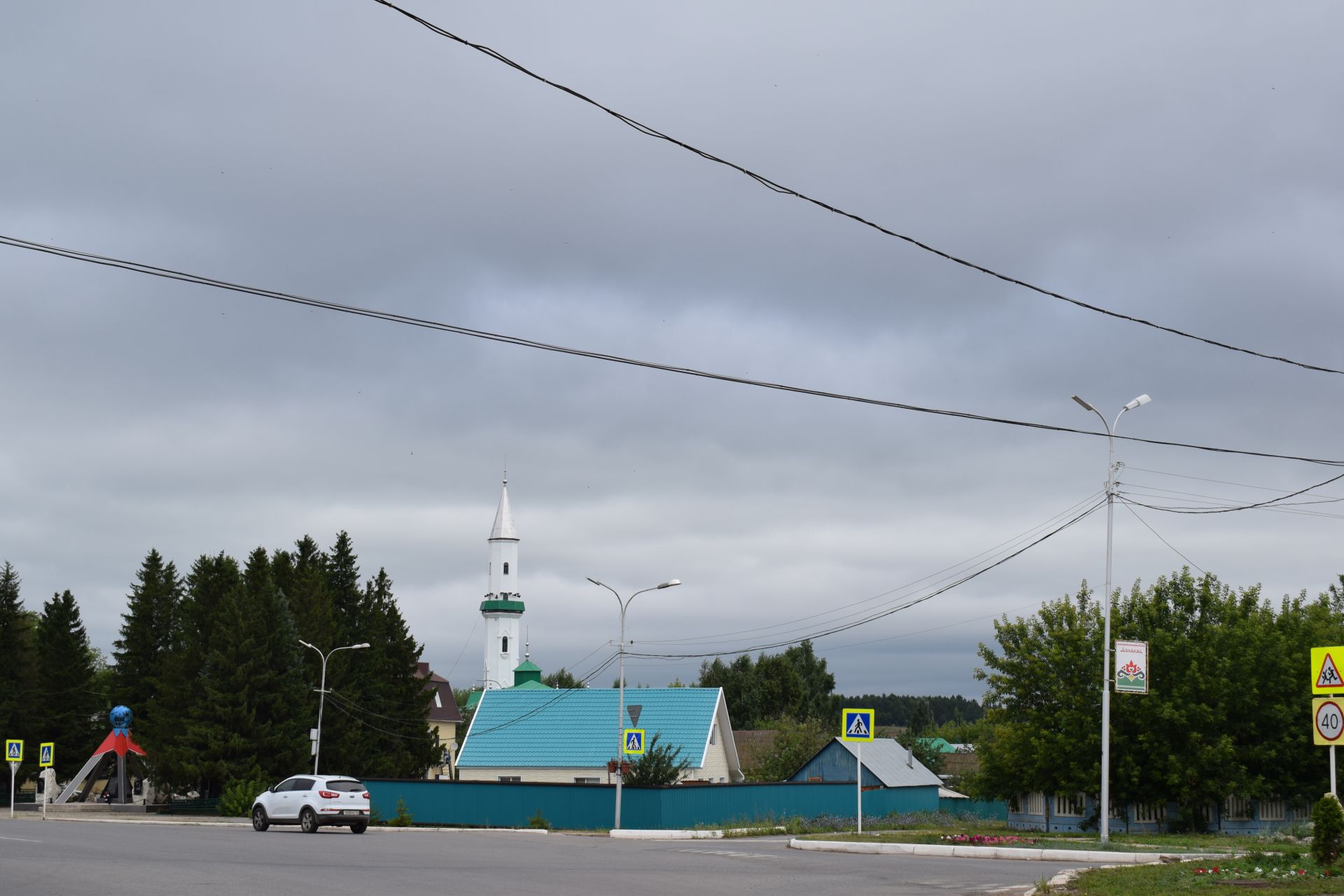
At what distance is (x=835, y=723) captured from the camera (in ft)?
340

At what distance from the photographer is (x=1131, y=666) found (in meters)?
27.7

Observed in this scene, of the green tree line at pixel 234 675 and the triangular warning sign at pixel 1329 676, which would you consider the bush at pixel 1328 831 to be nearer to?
the triangular warning sign at pixel 1329 676

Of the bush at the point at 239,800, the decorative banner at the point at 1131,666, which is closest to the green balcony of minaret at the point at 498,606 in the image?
the bush at the point at 239,800

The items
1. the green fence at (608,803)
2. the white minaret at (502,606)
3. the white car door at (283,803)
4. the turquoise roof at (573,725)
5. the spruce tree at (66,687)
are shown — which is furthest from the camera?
the white minaret at (502,606)

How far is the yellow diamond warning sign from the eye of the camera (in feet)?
57.7

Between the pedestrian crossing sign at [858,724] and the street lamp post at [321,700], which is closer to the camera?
the pedestrian crossing sign at [858,724]

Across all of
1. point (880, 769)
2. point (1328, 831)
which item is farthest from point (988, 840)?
point (880, 769)

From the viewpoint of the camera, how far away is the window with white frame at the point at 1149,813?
36.3m

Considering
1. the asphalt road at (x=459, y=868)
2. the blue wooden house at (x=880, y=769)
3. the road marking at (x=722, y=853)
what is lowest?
the blue wooden house at (x=880, y=769)

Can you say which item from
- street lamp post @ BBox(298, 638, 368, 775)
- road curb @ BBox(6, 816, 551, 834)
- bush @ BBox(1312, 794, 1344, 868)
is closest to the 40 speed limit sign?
bush @ BBox(1312, 794, 1344, 868)

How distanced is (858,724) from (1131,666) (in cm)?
649

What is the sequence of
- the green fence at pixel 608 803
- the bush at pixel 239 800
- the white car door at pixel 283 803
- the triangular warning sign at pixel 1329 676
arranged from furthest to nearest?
the bush at pixel 239 800 < the green fence at pixel 608 803 < the white car door at pixel 283 803 < the triangular warning sign at pixel 1329 676

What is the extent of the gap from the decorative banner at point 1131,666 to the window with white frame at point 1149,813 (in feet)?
34.6

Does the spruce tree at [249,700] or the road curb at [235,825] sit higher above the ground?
the spruce tree at [249,700]
